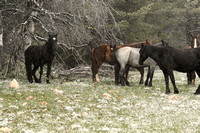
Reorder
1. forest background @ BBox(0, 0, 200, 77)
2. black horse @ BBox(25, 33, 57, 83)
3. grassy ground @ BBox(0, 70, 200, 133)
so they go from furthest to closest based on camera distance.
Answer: forest background @ BBox(0, 0, 200, 77)
black horse @ BBox(25, 33, 57, 83)
grassy ground @ BBox(0, 70, 200, 133)

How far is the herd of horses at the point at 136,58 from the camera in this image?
31.3ft

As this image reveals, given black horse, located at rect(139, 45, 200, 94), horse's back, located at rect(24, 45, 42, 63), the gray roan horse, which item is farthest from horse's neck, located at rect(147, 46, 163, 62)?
horse's back, located at rect(24, 45, 42, 63)

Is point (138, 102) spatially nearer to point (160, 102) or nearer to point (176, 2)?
point (160, 102)

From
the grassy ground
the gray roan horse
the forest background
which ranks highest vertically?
the forest background

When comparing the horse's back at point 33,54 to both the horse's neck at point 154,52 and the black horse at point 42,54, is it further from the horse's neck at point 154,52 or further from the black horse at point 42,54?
the horse's neck at point 154,52

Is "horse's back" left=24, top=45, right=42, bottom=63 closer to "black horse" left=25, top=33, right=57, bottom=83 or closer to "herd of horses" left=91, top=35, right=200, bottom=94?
"black horse" left=25, top=33, right=57, bottom=83

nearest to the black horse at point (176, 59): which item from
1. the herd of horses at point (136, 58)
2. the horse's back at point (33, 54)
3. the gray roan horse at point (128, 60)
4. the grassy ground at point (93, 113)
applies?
the herd of horses at point (136, 58)

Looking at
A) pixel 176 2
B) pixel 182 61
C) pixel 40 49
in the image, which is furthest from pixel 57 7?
pixel 176 2

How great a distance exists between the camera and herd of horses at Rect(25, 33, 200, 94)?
375 inches

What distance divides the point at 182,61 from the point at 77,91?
12.3 feet

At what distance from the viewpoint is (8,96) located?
7457mm

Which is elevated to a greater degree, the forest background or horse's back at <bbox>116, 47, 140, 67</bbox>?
the forest background

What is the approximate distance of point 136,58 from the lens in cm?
1170

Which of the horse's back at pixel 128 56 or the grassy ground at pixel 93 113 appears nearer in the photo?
the grassy ground at pixel 93 113
